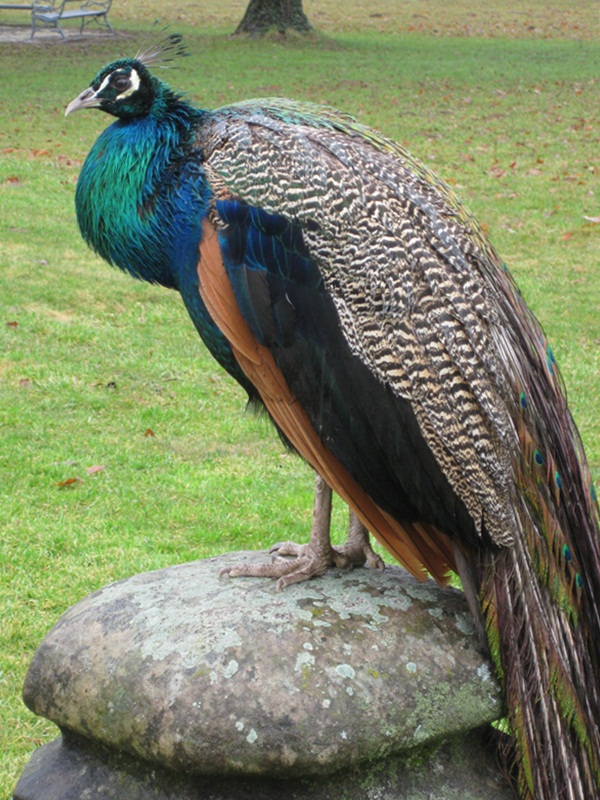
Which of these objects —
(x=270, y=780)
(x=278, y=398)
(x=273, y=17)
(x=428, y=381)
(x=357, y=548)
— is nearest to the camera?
(x=428, y=381)

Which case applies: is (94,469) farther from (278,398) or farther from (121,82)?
(278,398)

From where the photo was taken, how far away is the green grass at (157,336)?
6.26 m

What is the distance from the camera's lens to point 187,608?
3.85 m

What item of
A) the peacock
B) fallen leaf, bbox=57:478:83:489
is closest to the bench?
fallen leaf, bbox=57:478:83:489

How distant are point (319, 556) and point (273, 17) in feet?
68.8

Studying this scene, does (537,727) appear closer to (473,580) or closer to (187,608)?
(473,580)

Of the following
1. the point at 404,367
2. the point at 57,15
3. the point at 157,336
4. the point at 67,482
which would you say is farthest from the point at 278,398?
the point at 57,15

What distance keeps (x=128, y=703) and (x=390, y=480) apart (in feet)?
3.62

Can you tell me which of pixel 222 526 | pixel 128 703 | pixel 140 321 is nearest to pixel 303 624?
pixel 128 703

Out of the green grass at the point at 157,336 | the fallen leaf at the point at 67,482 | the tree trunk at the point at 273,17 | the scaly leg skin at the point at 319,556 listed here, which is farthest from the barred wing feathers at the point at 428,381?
the tree trunk at the point at 273,17

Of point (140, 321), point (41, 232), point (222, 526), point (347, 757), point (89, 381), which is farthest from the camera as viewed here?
point (41, 232)

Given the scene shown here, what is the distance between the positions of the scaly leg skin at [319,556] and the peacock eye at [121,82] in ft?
5.22

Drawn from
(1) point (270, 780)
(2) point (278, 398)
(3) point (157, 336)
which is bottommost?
(3) point (157, 336)

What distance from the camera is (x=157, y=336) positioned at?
919 cm
